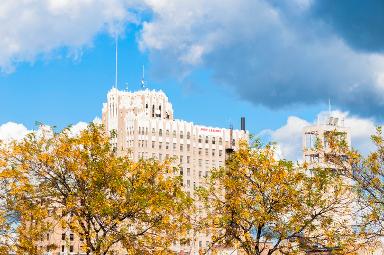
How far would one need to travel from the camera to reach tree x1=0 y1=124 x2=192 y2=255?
137 feet

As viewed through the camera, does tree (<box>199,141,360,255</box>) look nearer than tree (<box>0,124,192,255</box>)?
No

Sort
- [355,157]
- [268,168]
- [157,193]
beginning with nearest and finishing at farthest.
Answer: [355,157], [157,193], [268,168]

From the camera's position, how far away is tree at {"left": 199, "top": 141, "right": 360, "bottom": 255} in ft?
143

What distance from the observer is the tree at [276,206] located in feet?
143

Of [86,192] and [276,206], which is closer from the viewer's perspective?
[86,192]

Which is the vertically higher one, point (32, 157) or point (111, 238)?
point (32, 157)

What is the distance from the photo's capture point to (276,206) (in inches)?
1769

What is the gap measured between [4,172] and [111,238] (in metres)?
6.88

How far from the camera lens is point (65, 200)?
1682 inches

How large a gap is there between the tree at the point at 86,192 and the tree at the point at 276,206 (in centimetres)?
316

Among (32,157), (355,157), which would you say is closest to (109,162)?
(32,157)

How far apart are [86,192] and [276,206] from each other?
35.7 ft

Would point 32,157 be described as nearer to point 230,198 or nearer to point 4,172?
point 4,172

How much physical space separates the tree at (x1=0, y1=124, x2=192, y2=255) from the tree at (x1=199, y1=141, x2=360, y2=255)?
316cm
